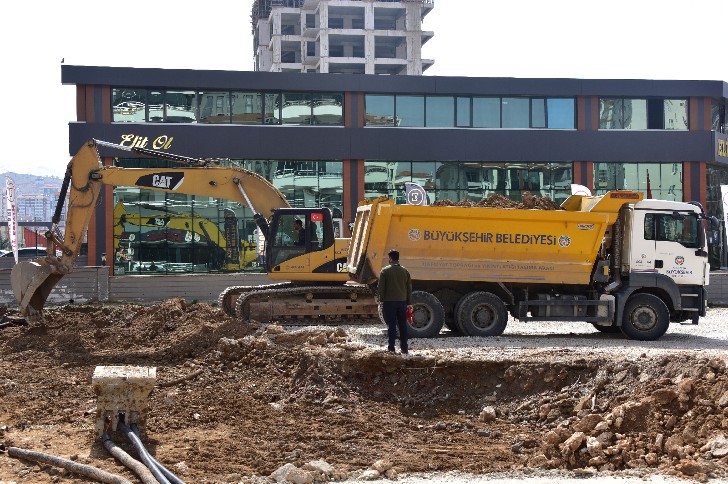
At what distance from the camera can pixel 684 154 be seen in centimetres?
4091

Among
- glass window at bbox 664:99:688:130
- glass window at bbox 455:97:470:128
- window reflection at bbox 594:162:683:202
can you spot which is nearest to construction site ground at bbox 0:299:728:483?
glass window at bbox 455:97:470:128

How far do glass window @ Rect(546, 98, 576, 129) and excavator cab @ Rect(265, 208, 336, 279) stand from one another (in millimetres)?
21993

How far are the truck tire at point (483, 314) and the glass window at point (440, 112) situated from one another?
21.4 m

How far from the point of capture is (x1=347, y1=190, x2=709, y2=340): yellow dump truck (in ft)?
59.9

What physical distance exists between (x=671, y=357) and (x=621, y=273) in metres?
6.74

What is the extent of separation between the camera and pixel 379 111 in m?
38.9

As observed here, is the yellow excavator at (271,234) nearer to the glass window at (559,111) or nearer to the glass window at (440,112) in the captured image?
the glass window at (440,112)

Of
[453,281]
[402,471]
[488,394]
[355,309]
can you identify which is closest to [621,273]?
[453,281]

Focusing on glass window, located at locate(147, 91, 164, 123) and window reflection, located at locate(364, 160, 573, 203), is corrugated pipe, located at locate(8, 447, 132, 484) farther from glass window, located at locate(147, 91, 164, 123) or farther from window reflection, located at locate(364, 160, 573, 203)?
window reflection, located at locate(364, 160, 573, 203)

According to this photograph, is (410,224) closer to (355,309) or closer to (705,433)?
(355,309)

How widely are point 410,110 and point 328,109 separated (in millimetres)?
3538

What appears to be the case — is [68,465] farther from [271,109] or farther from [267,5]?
[267,5]

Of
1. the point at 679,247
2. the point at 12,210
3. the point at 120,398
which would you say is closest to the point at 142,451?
the point at 120,398

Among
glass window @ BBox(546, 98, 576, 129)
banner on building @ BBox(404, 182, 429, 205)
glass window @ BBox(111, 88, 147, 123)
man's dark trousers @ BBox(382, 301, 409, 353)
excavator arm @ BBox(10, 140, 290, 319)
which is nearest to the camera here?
man's dark trousers @ BBox(382, 301, 409, 353)
